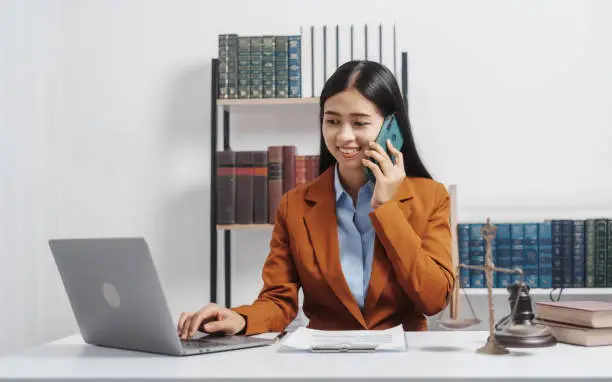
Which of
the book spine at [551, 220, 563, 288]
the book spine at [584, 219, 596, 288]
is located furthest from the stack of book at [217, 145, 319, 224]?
the book spine at [584, 219, 596, 288]

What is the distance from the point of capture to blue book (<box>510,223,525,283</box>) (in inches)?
110

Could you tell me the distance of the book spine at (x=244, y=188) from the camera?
285 centimetres

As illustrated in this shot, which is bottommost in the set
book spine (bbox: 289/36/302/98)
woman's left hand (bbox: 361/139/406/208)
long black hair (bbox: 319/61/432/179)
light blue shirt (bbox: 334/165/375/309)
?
light blue shirt (bbox: 334/165/375/309)

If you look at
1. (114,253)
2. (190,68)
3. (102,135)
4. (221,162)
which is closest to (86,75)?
(102,135)

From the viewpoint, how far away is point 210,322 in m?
1.41

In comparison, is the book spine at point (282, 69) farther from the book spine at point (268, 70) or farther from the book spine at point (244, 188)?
the book spine at point (244, 188)

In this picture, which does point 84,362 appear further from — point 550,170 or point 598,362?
point 550,170

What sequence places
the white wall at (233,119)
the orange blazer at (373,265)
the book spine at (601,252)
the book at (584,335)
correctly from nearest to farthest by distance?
the book at (584,335)
the orange blazer at (373,265)
the book spine at (601,252)
the white wall at (233,119)

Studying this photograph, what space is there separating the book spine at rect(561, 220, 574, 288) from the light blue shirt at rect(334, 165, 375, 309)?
133 centimetres

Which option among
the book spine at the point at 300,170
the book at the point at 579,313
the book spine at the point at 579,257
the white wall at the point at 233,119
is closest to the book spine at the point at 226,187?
the book spine at the point at 300,170

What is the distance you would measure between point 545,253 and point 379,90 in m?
1.40

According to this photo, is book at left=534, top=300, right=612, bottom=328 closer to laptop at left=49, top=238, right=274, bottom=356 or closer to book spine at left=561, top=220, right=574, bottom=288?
laptop at left=49, top=238, right=274, bottom=356

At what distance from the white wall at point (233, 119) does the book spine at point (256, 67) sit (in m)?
0.31

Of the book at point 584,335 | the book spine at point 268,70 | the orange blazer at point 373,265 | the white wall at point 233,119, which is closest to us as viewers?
the book at point 584,335
